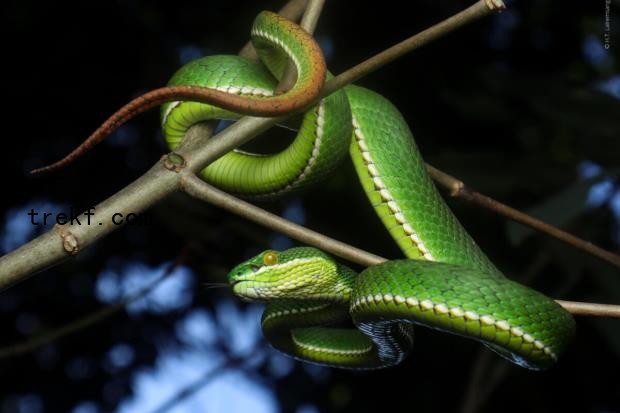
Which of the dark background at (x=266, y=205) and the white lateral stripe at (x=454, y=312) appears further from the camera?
the dark background at (x=266, y=205)

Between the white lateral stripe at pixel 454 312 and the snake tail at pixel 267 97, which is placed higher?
the snake tail at pixel 267 97

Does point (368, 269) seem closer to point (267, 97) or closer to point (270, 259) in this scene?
point (270, 259)

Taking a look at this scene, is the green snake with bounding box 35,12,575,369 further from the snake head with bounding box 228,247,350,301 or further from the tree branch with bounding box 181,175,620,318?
the tree branch with bounding box 181,175,620,318

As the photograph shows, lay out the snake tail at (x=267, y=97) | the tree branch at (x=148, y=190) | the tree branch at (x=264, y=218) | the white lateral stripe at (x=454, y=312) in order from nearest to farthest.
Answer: the snake tail at (x=267, y=97) < the tree branch at (x=148, y=190) < the tree branch at (x=264, y=218) < the white lateral stripe at (x=454, y=312)

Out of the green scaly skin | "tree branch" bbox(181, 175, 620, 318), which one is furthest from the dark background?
"tree branch" bbox(181, 175, 620, 318)

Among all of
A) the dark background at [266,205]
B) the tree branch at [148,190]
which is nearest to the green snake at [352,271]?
the tree branch at [148,190]

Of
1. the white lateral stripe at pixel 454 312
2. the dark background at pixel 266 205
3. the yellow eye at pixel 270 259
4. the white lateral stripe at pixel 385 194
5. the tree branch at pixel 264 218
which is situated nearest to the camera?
the tree branch at pixel 264 218

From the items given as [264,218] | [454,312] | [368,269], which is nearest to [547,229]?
[454,312]

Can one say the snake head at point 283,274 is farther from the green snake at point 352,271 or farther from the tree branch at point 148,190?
the tree branch at point 148,190

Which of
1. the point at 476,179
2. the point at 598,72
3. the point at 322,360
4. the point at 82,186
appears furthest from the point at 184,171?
the point at 598,72
